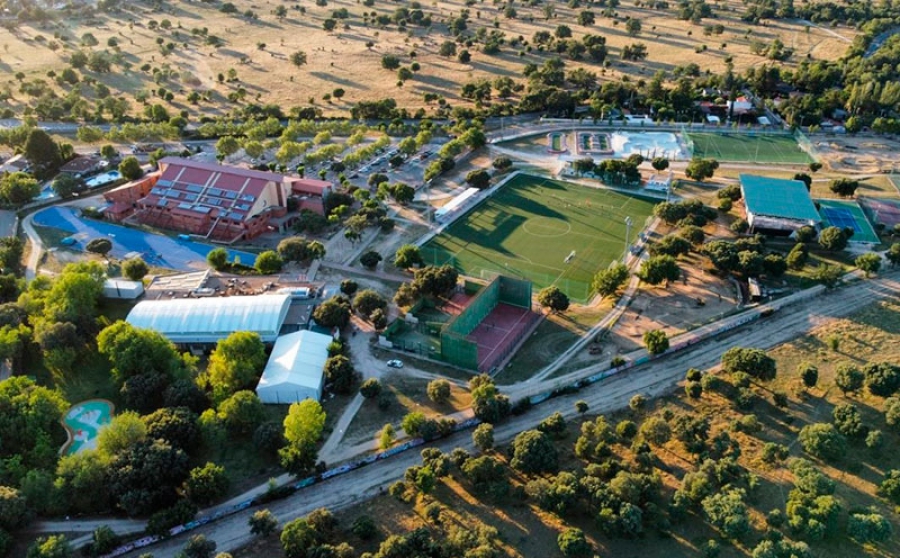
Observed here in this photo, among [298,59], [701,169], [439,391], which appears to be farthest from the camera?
[298,59]

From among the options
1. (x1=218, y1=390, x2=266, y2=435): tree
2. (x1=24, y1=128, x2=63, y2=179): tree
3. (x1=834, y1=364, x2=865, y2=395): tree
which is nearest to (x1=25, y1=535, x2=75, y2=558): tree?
(x1=218, y1=390, x2=266, y2=435): tree

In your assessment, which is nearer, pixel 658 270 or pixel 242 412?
pixel 242 412

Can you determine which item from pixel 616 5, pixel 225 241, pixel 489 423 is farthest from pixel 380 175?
pixel 616 5

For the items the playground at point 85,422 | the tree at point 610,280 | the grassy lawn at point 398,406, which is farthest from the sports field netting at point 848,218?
the playground at point 85,422

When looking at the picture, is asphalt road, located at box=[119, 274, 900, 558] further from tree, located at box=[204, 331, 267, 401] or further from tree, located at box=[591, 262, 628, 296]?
tree, located at box=[204, 331, 267, 401]

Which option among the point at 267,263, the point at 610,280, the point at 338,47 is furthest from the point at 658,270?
the point at 338,47

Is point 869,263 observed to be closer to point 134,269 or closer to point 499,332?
point 499,332

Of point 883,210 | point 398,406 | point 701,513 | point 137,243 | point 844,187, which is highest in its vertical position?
point 844,187

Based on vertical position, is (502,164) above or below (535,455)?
above
